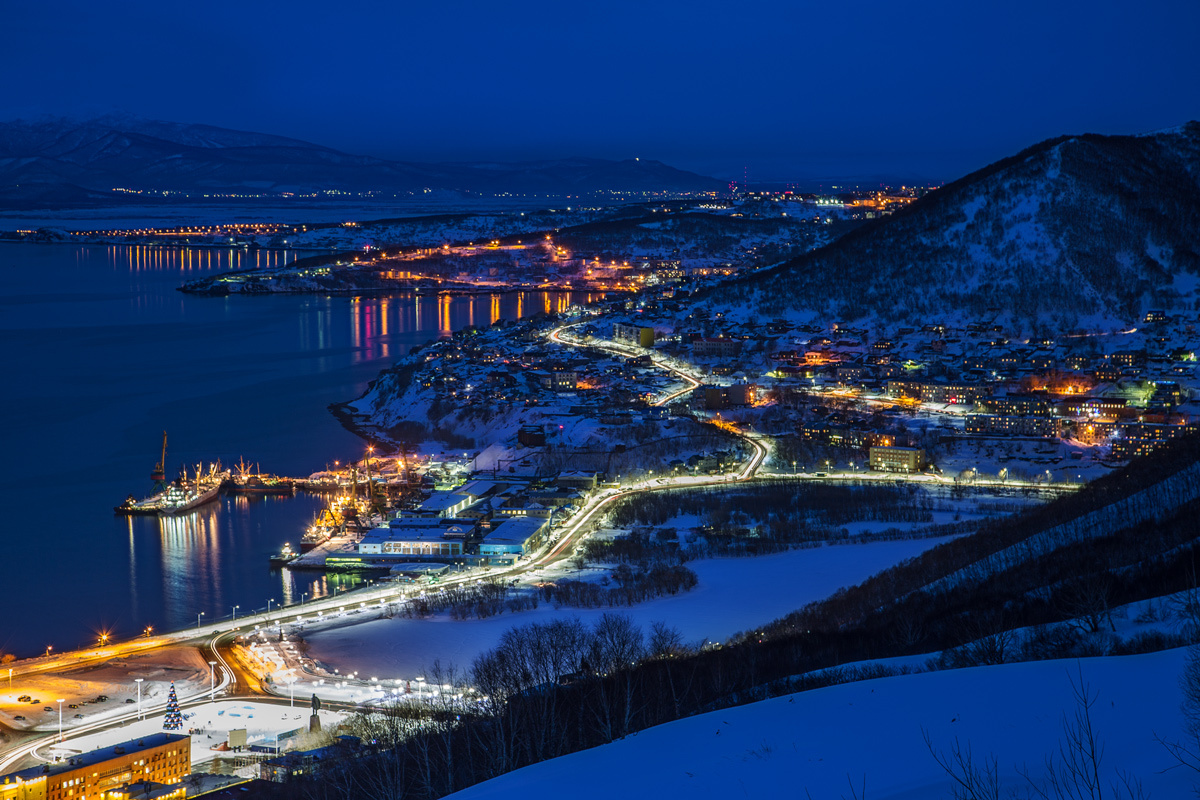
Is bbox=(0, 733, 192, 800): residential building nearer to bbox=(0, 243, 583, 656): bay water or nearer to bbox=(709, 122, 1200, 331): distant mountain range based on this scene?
bbox=(0, 243, 583, 656): bay water

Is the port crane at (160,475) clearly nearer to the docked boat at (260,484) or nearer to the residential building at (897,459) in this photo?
the docked boat at (260,484)

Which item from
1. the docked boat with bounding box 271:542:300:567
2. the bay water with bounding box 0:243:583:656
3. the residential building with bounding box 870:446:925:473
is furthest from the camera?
the residential building with bounding box 870:446:925:473

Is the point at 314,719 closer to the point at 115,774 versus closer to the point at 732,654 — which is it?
the point at 115,774

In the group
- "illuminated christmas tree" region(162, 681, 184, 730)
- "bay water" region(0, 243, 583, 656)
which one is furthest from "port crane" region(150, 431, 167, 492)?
"illuminated christmas tree" region(162, 681, 184, 730)

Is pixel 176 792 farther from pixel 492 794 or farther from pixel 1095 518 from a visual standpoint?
pixel 1095 518

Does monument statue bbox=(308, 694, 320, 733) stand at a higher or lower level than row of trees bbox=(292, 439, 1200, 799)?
lower
